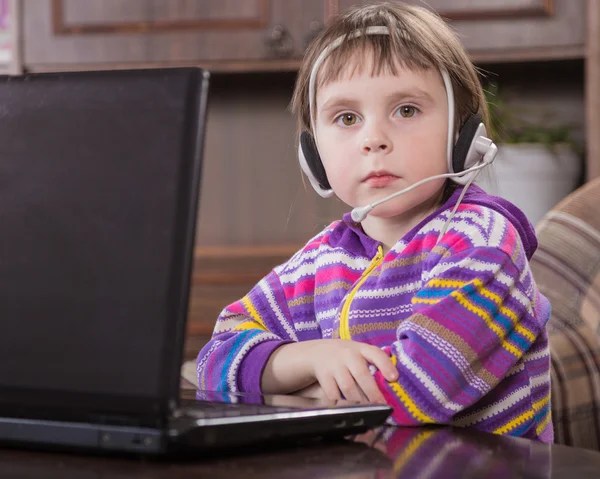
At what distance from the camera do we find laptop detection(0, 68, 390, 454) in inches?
21.4

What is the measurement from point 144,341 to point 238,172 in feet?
8.51

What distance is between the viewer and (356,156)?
93cm

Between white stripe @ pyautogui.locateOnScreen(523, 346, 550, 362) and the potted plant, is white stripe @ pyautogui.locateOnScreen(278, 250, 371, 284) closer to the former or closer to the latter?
white stripe @ pyautogui.locateOnScreen(523, 346, 550, 362)

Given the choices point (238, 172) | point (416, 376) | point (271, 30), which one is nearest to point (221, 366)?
point (416, 376)

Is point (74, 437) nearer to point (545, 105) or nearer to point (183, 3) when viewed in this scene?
point (183, 3)

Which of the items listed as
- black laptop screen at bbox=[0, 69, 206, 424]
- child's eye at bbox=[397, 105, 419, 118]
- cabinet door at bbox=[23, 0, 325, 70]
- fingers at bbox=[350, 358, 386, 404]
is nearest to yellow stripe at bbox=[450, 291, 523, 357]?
fingers at bbox=[350, 358, 386, 404]

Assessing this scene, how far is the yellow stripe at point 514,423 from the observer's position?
86cm

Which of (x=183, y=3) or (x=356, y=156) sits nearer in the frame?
(x=356, y=156)

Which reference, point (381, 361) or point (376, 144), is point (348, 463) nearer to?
point (381, 361)

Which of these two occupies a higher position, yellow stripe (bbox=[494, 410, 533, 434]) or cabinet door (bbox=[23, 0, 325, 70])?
cabinet door (bbox=[23, 0, 325, 70])

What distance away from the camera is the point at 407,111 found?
36.1 inches

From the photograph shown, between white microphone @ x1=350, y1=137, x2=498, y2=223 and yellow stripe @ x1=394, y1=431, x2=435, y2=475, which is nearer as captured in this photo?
yellow stripe @ x1=394, y1=431, x2=435, y2=475

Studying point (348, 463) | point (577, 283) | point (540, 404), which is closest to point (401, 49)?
point (540, 404)

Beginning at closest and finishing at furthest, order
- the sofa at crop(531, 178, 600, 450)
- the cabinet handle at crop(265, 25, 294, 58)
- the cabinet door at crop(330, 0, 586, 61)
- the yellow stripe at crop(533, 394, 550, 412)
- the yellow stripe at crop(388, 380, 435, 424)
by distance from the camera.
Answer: the yellow stripe at crop(388, 380, 435, 424) → the yellow stripe at crop(533, 394, 550, 412) → the sofa at crop(531, 178, 600, 450) → the cabinet door at crop(330, 0, 586, 61) → the cabinet handle at crop(265, 25, 294, 58)
